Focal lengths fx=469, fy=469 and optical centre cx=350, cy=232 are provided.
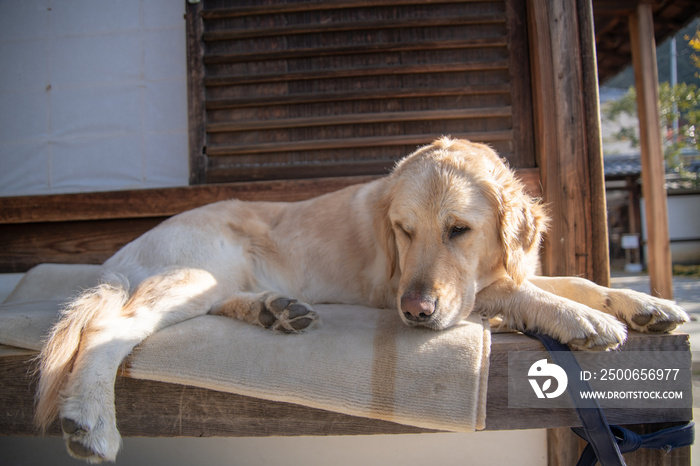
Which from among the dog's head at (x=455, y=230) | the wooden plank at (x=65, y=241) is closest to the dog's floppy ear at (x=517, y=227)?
the dog's head at (x=455, y=230)

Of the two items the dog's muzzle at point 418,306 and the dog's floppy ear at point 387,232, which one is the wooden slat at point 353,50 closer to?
the dog's floppy ear at point 387,232

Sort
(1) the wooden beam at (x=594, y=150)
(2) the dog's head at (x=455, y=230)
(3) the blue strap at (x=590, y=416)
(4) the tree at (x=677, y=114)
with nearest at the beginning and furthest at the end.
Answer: (3) the blue strap at (x=590, y=416) < (2) the dog's head at (x=455, y=230) < (1) the wooden beam at (x=594, y=150) < (4) the tree at (x=677, y=114)

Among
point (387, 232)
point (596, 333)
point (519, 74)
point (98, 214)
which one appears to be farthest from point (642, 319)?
point (98, 214)

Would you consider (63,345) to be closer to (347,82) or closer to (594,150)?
(347,82)

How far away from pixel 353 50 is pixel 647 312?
2654 mm

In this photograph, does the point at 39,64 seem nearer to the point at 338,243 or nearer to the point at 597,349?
the point at 338,243

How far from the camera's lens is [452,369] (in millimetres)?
1713

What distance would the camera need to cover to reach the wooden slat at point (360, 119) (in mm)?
3494

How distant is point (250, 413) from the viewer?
1.87 metres

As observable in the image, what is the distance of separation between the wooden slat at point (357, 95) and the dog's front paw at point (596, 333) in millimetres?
2202

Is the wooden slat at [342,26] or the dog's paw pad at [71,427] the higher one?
the wooden slat at [342,26]

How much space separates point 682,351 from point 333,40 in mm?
2973

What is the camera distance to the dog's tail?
1782 millimetres

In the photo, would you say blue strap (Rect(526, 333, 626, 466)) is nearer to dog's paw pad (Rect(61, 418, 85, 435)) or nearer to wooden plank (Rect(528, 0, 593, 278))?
wooden plank (Rect(528, 0, 593, 278))
